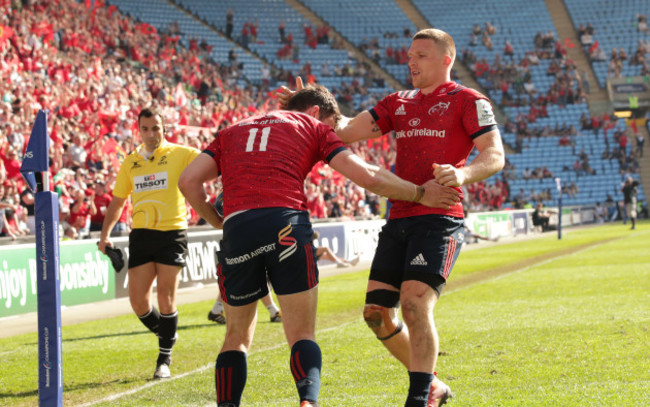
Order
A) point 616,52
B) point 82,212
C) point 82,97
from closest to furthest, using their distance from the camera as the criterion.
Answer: point 82,212, point 82,97, point 616,52

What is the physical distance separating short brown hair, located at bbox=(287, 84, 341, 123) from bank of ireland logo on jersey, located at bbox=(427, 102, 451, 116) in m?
0.77

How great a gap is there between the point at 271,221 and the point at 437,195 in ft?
3.58

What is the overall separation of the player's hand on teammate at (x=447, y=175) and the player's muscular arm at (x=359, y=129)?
0.98 metres

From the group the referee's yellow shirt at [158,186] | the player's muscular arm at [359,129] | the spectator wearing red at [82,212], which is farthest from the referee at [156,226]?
the spectator wearing red at [82,212]

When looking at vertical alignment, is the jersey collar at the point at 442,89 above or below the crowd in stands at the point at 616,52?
below

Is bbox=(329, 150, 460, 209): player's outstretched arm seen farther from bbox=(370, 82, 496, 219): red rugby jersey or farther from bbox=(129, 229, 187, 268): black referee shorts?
bbox=(129, 229, 187, 268): black referee shorts

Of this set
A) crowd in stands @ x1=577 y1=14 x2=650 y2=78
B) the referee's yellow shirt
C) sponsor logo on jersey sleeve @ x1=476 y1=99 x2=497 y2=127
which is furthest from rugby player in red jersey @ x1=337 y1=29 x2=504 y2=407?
crowd in stands @ x1=577 y1=14 x2=650 y2=78

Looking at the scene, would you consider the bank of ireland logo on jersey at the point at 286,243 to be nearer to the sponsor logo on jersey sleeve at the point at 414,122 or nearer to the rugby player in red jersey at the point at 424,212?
the rugby player in red jersey at the point at 424,212

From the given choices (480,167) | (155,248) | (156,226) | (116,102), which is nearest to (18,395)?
(155,248)

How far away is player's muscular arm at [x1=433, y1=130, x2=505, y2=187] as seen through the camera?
16.1 ft

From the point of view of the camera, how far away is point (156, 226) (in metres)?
7.88

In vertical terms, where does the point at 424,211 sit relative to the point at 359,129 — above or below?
below

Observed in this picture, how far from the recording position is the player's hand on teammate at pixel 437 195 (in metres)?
5.07

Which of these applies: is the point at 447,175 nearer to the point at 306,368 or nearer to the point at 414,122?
the point at 414,122
